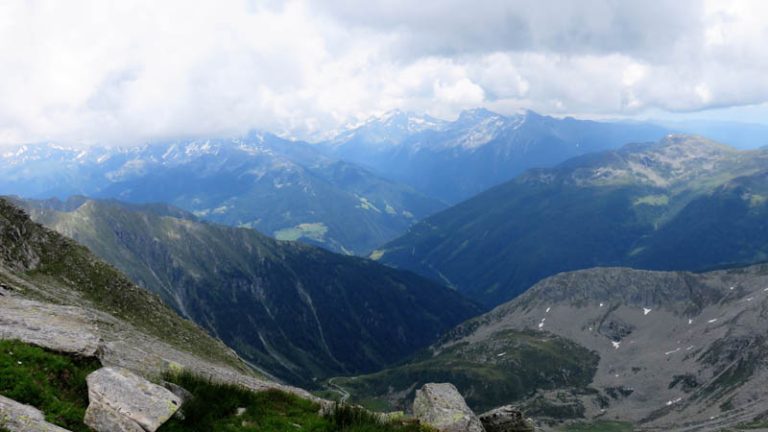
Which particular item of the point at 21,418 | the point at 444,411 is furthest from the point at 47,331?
the point at 444,411

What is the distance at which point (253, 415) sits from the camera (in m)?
23.3

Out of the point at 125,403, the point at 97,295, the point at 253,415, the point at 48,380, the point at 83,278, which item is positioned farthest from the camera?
the point at 83,278

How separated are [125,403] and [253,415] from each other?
626cm

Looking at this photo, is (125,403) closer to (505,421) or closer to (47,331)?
(47,331)

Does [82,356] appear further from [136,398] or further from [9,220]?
[9,220]

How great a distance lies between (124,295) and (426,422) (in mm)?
56039

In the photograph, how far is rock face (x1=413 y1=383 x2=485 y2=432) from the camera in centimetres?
2550

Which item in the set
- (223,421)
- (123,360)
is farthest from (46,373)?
(123,360)

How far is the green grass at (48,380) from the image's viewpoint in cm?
1800

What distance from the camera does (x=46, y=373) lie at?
19922mm

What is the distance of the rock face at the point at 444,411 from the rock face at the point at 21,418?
1593 cm

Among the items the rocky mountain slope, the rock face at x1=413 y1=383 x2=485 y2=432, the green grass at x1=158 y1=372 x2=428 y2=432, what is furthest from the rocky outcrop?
the rock face at x1=413 y1=383 x2=485 y2=432

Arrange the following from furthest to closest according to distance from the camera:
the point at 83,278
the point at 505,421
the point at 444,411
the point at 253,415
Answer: the point at 83,278 < the point at 505,421 < the point at 444,411 < the point at 253,415

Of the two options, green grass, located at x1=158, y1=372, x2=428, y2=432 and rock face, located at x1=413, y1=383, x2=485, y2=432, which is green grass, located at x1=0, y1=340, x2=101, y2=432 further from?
rock face, located at x1=413, y1=383, x2=485, y2=432
